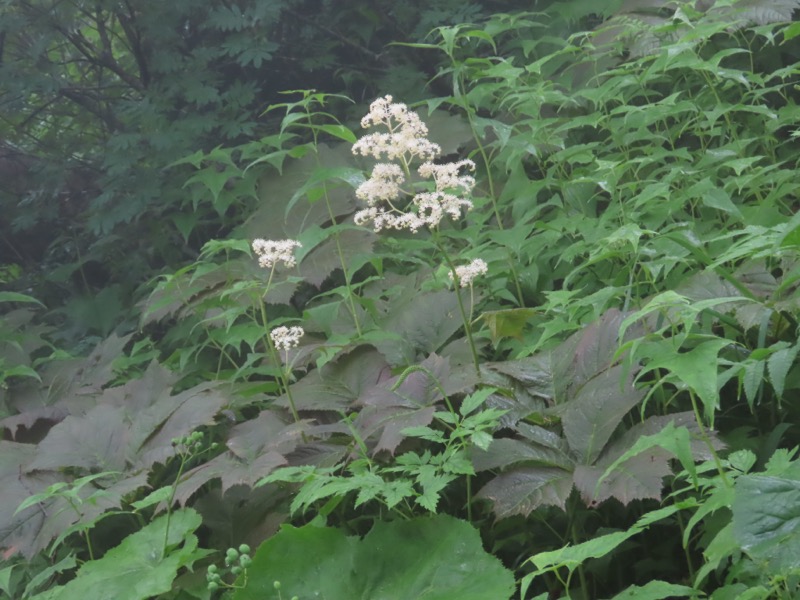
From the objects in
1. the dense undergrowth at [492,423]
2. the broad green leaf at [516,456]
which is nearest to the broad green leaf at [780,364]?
the dense undergrowth at [492,423]

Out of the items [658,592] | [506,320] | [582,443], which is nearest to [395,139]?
[506,320]

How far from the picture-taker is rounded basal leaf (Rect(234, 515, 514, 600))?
1541 mm

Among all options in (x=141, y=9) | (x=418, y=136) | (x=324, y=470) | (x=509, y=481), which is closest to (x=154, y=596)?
(x=324, y=470)

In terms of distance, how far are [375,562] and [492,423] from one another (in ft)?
1.20

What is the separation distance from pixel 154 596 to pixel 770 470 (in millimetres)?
1219

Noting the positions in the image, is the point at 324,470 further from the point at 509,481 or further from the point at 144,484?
the point at 144,484

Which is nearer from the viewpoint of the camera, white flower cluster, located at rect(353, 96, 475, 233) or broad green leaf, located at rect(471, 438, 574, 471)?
broad green leaf, located at rect(471, 438, 574, 471)

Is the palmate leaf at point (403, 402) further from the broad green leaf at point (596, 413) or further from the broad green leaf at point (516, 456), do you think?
the broad green leaf at point (596, 413)

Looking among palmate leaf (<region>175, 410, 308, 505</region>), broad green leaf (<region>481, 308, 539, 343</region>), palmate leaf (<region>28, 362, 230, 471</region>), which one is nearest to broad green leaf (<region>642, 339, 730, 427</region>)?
broad green leaf (<region>481, 308, 539, 343</region>)

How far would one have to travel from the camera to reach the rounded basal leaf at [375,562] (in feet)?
5.06

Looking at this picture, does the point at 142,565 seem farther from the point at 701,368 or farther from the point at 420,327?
the point at 701,368

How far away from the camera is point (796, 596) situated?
1.12 meters

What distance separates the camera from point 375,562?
1602mm

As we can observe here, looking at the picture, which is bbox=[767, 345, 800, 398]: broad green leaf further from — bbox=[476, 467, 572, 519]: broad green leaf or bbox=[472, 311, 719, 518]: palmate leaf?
bbox=[476, 467, 572, 519]: broad green leaf
